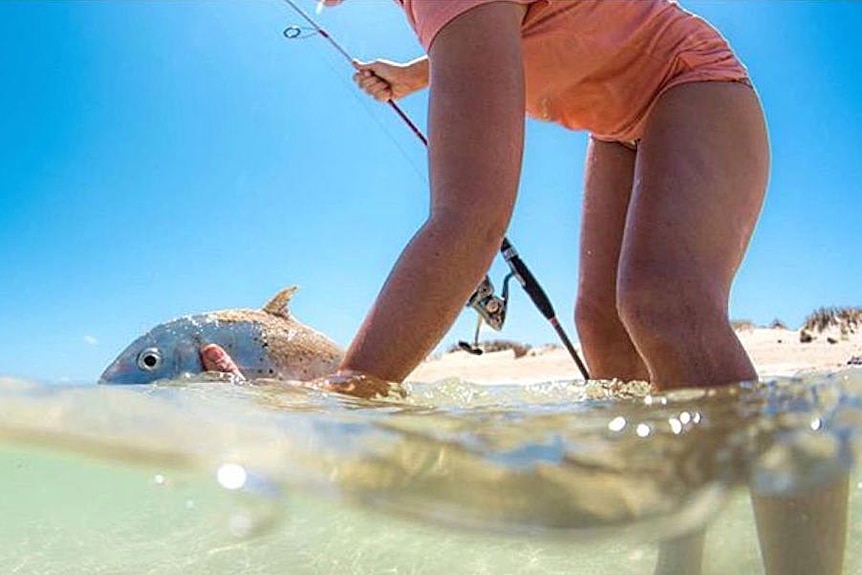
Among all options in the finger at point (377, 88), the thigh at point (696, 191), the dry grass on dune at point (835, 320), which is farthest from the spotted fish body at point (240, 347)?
the dry grass on dune at point (835, 320)

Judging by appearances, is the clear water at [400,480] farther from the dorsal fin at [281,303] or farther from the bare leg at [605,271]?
the dorsal fin at [281,303]

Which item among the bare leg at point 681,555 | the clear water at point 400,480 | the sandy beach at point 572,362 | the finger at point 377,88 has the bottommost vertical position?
the sandy beach at point 572,362

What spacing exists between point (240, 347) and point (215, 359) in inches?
24.7

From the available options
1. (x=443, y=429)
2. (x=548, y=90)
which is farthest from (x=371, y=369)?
(x=548, y=90)

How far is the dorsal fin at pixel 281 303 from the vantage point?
4.97 meters

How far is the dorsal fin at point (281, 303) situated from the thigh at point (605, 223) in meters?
2.90

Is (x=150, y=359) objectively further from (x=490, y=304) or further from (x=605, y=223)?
(x=605, y=223)

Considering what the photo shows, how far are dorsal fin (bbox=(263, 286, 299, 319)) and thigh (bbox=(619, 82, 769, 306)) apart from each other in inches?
132

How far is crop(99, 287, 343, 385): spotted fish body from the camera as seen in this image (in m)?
4.19

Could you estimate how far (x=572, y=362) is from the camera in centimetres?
939

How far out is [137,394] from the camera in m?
1.59

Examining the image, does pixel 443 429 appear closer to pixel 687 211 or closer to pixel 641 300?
pixel 641 300

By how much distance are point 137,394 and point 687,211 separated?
3.50ft

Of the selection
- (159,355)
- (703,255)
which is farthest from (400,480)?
(159,355)
